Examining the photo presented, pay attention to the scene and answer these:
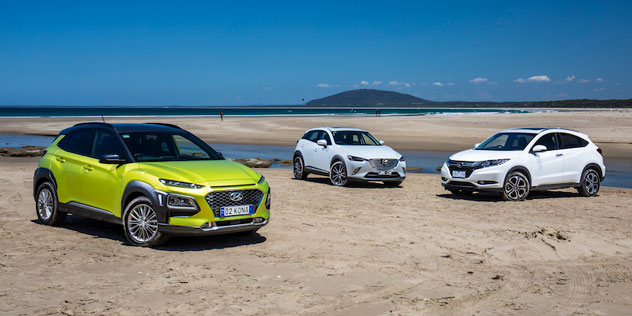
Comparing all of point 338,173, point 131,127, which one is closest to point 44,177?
point 131,127

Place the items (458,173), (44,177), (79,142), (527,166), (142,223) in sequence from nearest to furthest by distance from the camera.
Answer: (142,223) → (79,142) → (44,177) → (527,166) → (458,173)

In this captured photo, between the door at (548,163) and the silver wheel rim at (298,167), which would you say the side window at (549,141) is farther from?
the silver wheel rim at (298,167)

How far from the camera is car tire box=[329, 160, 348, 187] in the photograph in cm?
1617

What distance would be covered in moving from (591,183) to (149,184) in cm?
1100

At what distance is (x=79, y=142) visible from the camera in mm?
9492

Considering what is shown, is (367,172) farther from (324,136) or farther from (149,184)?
(149,184)

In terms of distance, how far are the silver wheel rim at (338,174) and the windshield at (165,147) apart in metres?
7.08

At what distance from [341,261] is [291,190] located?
293 inches

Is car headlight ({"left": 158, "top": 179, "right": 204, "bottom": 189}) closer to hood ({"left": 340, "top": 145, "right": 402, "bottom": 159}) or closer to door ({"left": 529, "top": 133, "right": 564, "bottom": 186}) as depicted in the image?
hood ({"left": 340, "top": 145, "right": 402, "bottom": 159})

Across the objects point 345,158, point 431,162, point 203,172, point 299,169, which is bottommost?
point 431,162

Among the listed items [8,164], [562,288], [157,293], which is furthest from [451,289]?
[8,164]

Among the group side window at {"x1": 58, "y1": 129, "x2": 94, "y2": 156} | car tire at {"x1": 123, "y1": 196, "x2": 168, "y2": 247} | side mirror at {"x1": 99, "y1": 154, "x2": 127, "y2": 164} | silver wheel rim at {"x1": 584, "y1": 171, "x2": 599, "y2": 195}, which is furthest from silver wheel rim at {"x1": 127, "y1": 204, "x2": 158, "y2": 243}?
silver wheel rim at {"x1": 584, "y1": 171, "x2": 599, "y2": 195}

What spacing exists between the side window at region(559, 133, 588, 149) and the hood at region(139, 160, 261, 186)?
29.5 feet

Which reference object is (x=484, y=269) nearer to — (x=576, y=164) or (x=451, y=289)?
(x=451, y=289)
